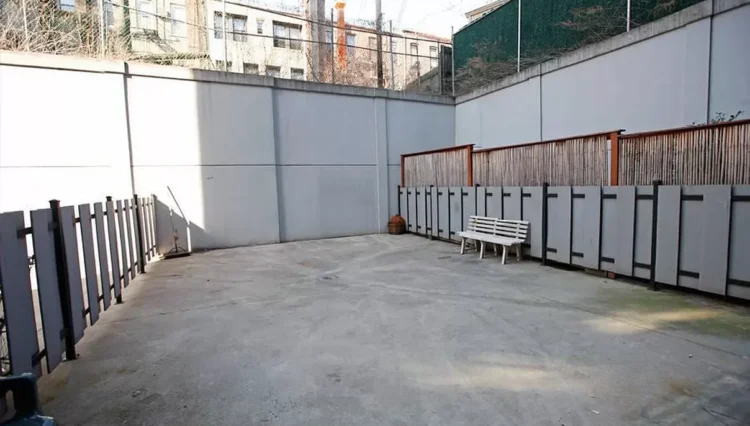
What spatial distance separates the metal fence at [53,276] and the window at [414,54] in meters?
11.7

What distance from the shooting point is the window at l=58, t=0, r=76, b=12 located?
29.5 ft

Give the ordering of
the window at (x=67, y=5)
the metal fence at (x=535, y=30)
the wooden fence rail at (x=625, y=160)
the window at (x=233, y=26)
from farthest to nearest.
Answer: the window at (x=233, y=26) < the window at (x=67, y=5) < the metal fence at (x=535, y=30) < the wooden fence rail at (x=625, y=160)

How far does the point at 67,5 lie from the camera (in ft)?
29.9

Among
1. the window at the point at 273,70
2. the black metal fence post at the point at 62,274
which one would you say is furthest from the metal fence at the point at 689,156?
the window at the point at 273,70

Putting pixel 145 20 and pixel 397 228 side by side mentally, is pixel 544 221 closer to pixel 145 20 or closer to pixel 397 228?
pixel 397 228

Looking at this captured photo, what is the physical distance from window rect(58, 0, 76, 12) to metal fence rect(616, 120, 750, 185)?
1196 centimetres

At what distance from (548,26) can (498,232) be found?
20.4ft

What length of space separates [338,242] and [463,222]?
3456mm

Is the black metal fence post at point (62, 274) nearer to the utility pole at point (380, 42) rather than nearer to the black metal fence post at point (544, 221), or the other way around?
the black metal fence post at point (544, 221)

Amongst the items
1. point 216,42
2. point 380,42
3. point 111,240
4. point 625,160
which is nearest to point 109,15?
point 216,42

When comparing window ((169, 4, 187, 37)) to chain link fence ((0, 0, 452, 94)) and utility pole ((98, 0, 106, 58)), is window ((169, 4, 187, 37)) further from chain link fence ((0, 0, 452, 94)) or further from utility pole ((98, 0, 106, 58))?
utility pole ((98, 0, 106, 58))

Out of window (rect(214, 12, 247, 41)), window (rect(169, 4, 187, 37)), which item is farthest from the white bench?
window (rect(169, 4, 187, 37))

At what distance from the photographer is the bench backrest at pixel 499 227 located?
7.45m

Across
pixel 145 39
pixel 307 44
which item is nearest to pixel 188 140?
pixel 145 39
